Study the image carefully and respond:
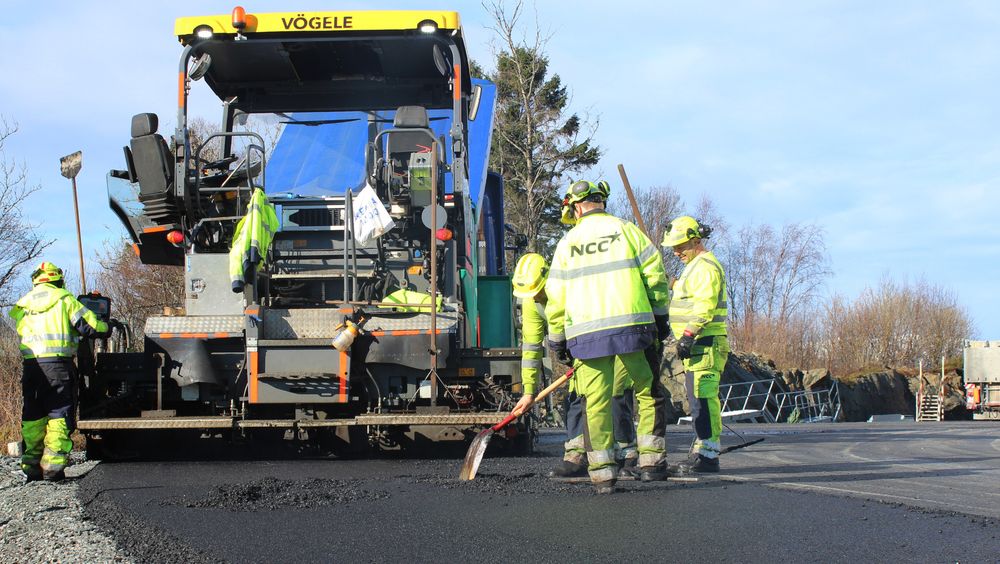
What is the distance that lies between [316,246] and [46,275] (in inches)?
81.2

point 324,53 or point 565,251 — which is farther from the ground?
point 324,53

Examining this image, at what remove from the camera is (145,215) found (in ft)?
27.5

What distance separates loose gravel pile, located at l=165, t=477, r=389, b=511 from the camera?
5207 mm

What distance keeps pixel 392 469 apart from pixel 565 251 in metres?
2.24

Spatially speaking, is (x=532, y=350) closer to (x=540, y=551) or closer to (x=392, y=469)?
(x=392, y=469)

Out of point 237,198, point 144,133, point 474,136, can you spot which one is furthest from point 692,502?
point 474,136

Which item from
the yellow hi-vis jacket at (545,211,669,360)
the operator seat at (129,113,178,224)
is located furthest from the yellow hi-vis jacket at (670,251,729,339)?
the operator seat at (129,113,178,224)

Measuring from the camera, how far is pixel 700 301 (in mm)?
6926

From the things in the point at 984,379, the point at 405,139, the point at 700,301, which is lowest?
the point at 984,379

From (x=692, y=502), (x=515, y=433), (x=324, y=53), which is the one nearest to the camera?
(x=692, y=502)

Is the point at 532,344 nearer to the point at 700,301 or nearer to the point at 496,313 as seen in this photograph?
the point at 700,301

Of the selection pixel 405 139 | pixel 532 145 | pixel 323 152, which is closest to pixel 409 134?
pixel 405 139

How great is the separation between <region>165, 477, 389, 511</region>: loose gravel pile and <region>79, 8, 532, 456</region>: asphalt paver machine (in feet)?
4.52

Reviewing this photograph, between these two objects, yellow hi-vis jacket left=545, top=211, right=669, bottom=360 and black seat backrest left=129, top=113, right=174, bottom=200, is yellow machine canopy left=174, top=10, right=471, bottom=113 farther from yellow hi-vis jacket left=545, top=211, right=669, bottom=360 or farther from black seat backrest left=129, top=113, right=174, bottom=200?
yellow hi-vis jacket left=545, top=211, right=669, bottom=360
